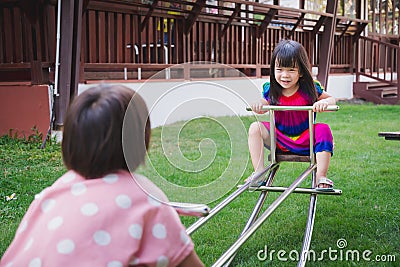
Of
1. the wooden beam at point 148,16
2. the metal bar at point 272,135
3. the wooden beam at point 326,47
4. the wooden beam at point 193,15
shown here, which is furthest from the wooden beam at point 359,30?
the metal bar at point 272,135

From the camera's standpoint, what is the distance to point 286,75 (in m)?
3.44

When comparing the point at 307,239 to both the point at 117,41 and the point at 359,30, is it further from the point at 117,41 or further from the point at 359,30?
the point at 359,30

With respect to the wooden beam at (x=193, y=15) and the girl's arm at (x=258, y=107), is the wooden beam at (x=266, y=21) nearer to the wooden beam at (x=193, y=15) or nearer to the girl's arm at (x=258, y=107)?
the wooden beam at (x=193, y=15)

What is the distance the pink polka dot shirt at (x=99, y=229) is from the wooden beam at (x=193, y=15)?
7206 mm

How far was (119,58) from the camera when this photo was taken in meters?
7.76


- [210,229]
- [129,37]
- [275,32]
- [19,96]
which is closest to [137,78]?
[129,37]

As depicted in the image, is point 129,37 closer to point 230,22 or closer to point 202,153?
point 230,22

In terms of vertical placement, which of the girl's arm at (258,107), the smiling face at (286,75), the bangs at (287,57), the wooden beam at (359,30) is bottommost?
the girl's arm at (258,107)

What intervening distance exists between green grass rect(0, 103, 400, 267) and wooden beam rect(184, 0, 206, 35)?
3052 mm

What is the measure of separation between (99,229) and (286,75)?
2190 mm

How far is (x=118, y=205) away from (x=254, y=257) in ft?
5.47

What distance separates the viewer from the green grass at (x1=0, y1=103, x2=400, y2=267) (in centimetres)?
215

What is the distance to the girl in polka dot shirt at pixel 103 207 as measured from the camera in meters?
1.47

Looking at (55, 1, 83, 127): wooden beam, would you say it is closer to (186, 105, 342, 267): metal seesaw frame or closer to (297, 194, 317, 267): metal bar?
(186, 105, 342, 267): metal seesaw frame
